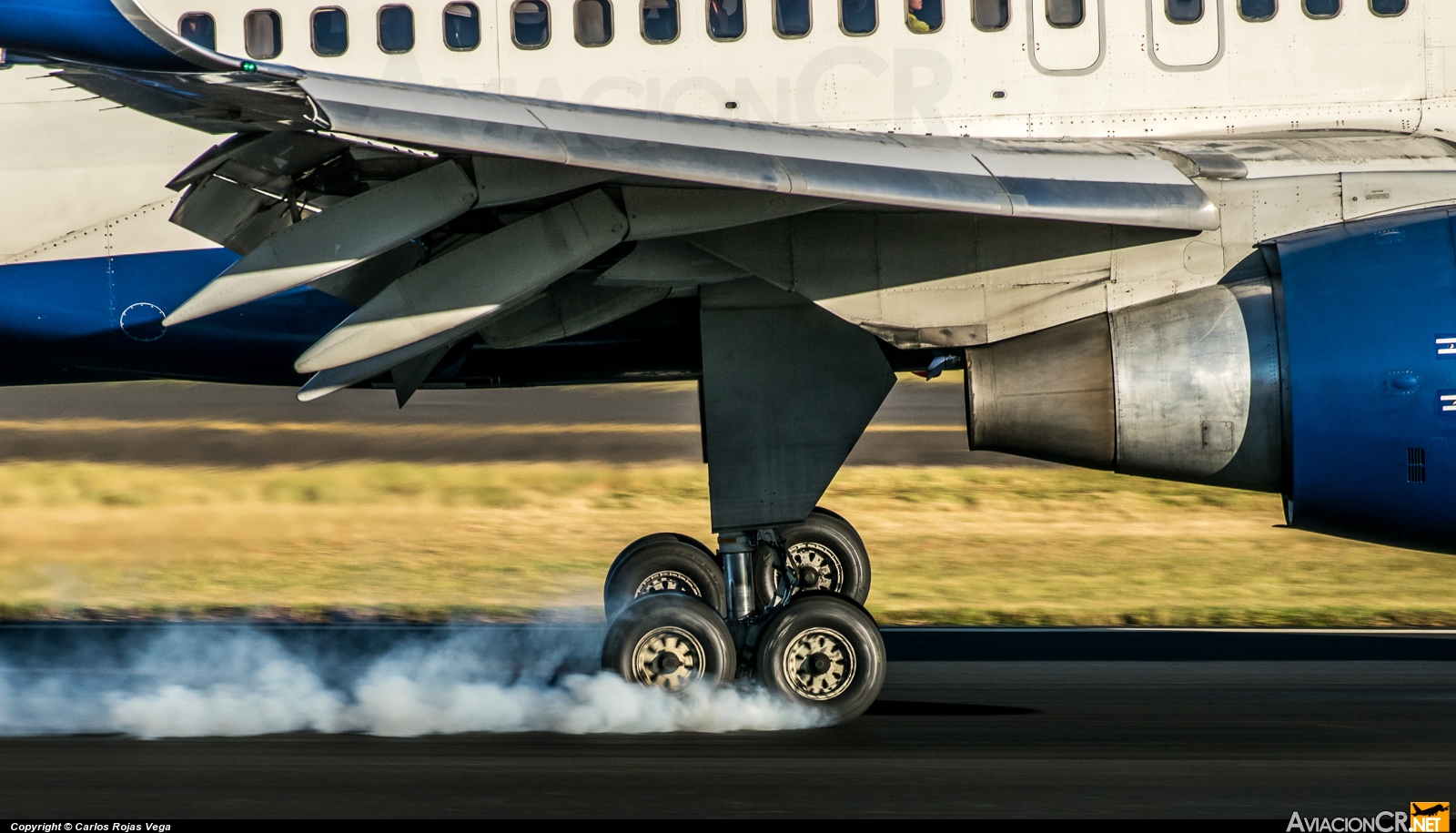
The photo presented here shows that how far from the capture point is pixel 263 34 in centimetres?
909

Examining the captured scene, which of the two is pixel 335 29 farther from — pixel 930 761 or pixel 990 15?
pixel 930 761

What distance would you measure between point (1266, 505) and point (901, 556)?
4.66m

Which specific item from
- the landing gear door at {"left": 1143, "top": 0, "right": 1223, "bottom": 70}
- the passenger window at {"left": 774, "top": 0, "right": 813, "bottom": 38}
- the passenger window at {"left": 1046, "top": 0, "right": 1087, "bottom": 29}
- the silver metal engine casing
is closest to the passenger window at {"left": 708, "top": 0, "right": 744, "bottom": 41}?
the passenger window at {"left": 774, "top": 0, "right": 813, "bottom": 38}

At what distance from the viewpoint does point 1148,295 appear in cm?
800

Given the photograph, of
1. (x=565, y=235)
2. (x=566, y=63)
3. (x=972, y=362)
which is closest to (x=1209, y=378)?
(x=972, y=362)

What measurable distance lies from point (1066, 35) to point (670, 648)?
13.7ft

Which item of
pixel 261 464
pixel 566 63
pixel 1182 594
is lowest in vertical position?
pixel 1182 594

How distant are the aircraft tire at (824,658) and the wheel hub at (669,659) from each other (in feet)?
1.14

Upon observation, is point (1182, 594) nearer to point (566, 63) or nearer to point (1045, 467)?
point (1045, 467)

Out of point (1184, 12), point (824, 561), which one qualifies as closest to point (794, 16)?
point (1184, 12)

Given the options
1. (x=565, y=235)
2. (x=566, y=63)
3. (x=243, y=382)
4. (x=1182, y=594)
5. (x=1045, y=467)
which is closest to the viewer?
(x=565, y=235)

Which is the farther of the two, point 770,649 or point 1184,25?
point 1184,25
